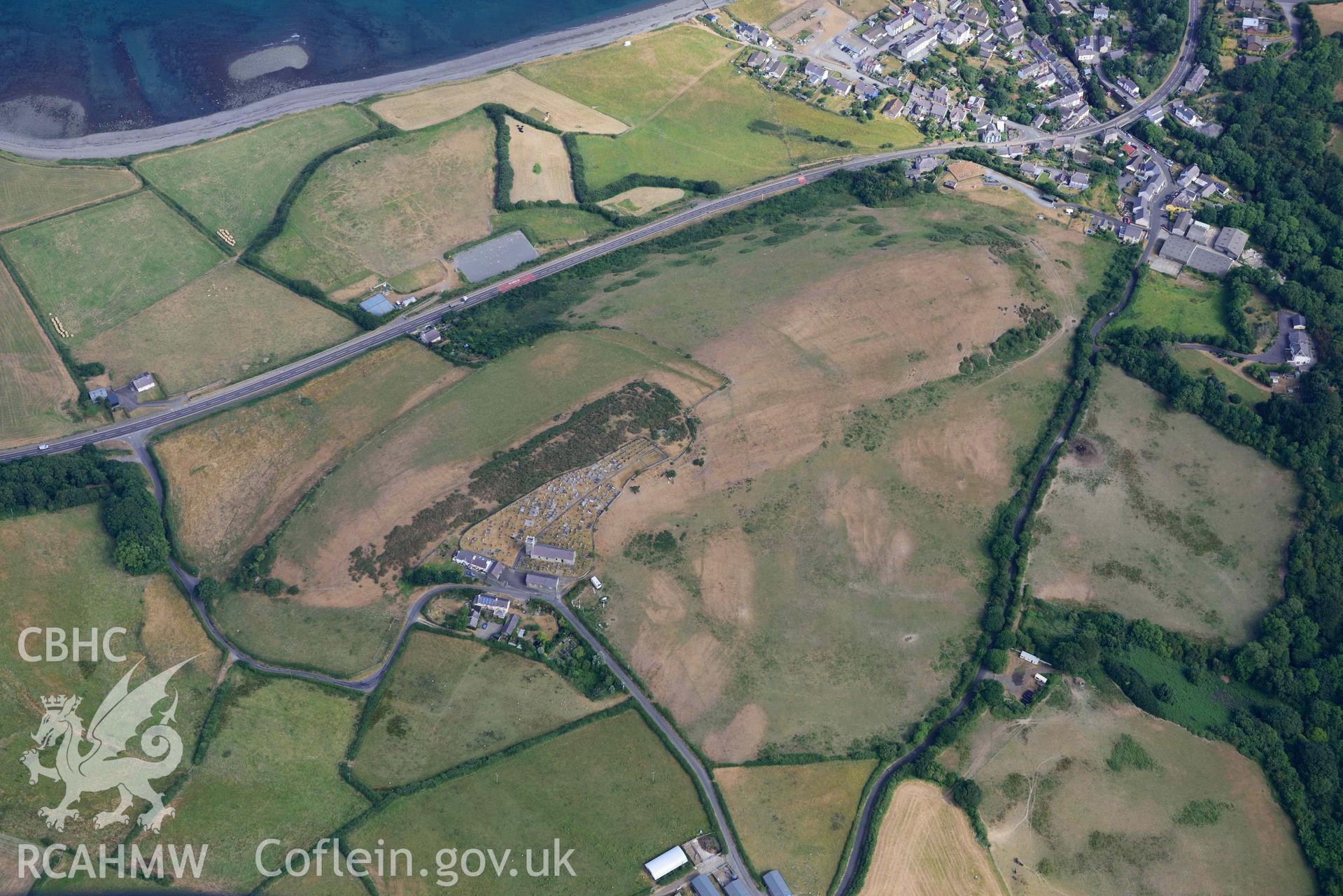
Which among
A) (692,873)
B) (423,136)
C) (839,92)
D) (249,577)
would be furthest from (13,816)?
(839,92)

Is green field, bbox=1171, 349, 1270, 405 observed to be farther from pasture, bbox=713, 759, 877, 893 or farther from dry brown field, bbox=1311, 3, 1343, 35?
dry brown field, bbox=1311, 3, 1343, 35

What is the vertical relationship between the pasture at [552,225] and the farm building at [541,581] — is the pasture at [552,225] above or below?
above

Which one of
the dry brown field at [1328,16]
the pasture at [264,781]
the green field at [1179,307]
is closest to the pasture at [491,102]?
the green field at [1179,307]

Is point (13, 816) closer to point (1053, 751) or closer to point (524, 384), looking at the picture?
point (524, 384)

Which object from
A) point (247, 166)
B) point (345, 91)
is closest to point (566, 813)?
point (247, 166)

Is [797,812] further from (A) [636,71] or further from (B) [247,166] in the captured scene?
(A) [636,71]

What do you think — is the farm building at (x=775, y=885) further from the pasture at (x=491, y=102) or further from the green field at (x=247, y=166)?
the pasture at (x=491, y=102)
